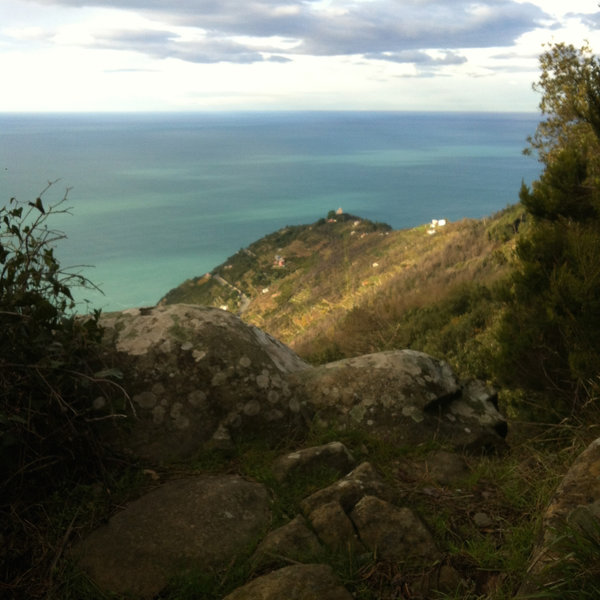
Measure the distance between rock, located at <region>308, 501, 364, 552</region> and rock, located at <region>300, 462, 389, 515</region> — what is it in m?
0.09

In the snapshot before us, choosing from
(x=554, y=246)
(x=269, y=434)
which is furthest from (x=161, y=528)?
(x=554, y=246)

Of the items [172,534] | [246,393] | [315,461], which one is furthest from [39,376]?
[315,461]

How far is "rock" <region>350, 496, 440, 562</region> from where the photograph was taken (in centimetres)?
265

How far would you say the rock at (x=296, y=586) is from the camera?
2248mm

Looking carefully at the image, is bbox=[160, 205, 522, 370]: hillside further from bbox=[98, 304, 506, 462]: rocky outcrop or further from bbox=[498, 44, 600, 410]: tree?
bbox=[98, 304, 506, 462]: rocky outcrop

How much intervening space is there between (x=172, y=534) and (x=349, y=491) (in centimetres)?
100

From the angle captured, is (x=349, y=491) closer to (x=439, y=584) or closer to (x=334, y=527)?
(x=334, y=527)

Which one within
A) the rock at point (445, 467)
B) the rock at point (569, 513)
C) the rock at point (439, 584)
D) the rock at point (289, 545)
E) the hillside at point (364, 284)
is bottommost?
the hillside at point (364, 284)

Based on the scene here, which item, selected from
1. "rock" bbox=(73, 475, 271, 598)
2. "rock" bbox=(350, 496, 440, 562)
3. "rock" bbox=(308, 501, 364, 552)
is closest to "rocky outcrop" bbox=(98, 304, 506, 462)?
"rock" bbox=(73, 475, 271, 598)

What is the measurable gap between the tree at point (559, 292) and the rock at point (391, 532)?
2.30 metres

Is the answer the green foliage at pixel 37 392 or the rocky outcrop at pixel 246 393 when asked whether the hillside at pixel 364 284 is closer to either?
the rocky outcrop at pixel 246 393

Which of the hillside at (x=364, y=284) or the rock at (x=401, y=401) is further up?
the rock at (x=401, y=401)

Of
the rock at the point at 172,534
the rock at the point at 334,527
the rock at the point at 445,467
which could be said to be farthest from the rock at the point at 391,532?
the rock at the point at 445,467

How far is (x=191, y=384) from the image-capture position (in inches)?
156
